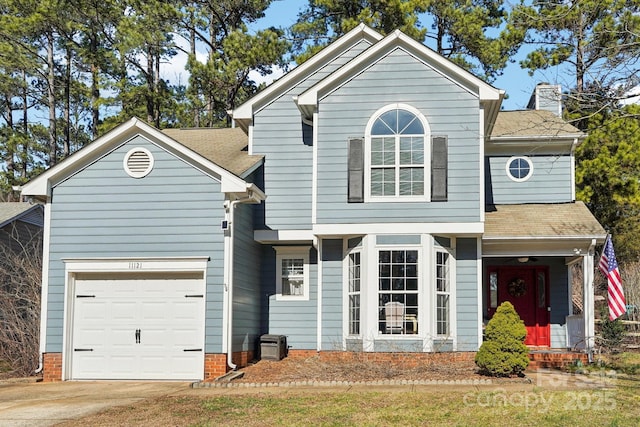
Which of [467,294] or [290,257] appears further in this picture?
[290,257]

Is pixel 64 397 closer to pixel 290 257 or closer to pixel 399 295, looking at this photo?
pixel 290 257

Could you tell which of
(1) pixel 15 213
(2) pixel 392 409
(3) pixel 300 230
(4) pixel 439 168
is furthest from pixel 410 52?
(1) pixel 15 213

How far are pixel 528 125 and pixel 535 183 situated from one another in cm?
197

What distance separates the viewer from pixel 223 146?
20.2 metres

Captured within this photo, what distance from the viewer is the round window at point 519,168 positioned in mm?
20281

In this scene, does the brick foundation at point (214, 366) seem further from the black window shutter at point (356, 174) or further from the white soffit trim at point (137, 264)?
the black window shutter at point (356, 174)

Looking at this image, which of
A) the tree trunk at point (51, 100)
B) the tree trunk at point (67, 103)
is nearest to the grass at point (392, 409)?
the tree trunk at point (67, 103)

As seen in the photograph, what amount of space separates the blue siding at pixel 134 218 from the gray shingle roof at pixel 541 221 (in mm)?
6470

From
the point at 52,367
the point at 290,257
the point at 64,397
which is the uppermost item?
the point at 290,257

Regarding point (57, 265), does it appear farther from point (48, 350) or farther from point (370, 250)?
point (370, 250)

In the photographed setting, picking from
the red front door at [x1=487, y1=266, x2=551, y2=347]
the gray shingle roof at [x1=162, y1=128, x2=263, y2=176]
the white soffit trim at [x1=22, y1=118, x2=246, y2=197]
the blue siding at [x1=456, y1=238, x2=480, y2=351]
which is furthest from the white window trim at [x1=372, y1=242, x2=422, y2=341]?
the red front door at [x1=487, y1=266, x2=551, y2=347]

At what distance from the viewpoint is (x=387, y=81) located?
57.0 ft

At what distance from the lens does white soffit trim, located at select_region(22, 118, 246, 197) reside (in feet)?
51.6

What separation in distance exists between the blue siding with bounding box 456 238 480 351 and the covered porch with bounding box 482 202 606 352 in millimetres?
674
